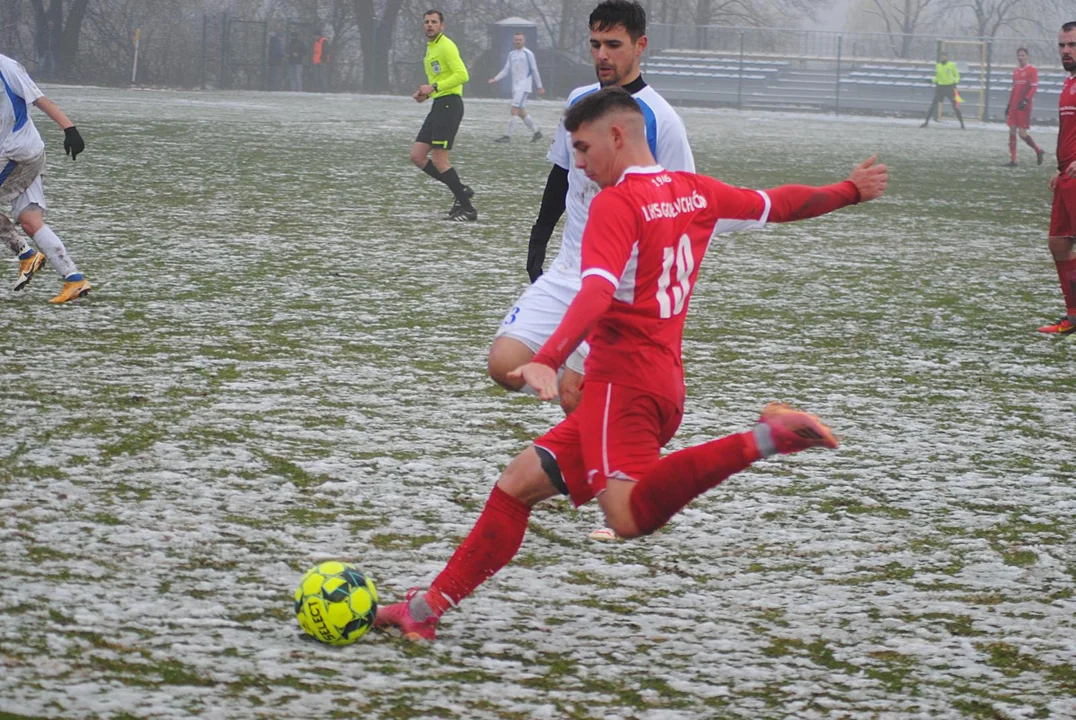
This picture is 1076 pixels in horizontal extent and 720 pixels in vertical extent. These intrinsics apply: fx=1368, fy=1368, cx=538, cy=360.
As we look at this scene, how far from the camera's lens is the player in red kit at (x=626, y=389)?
3.68 meters

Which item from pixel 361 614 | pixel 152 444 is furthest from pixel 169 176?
pixel 361 614

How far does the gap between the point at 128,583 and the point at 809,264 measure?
8.75 meters

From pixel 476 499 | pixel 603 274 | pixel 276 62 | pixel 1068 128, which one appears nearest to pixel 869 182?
pixel 603 274

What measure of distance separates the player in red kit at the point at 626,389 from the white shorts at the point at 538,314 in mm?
749

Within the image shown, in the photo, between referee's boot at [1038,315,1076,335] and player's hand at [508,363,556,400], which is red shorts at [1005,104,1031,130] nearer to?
referee's boot at [1038,315,1076,335]

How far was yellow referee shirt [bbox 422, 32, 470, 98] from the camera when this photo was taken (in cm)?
1432

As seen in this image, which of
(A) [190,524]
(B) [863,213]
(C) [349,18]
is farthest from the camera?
(C) [349,18]

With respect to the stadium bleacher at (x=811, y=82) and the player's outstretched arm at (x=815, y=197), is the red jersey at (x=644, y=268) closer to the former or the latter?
the player's outstretched arm at (x=815, y=197)

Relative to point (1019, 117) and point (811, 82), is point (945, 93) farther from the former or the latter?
point (1019, 117)

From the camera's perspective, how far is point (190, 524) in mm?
4750

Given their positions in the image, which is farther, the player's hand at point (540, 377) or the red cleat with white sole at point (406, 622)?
the red cleat with white sole at point (406, 622)

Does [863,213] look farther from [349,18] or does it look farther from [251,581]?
[349,18]

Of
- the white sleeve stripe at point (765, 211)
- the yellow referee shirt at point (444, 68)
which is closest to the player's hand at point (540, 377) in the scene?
the white sleeve stripe at point (765, 211)

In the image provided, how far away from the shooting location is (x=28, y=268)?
905 centimetres
